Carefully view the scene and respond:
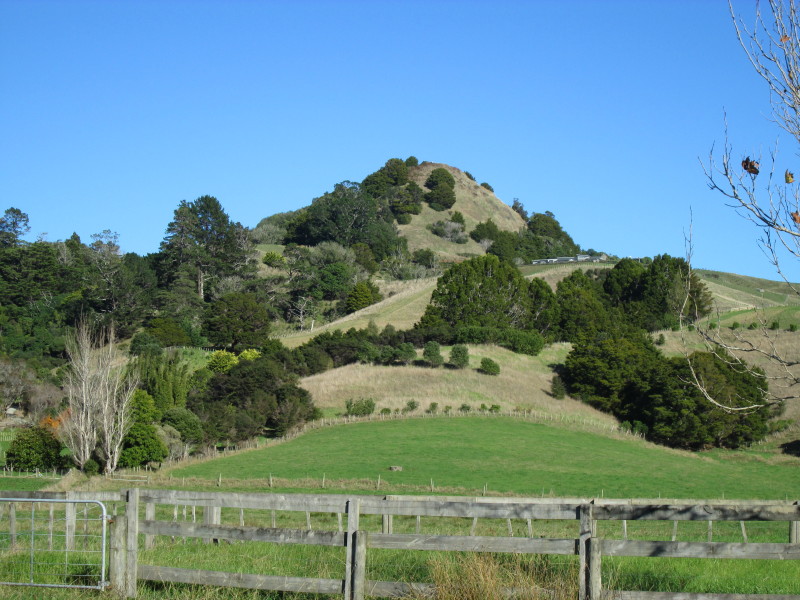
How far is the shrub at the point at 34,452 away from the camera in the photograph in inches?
1795

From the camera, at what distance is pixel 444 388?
215 ft

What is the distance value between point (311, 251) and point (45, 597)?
11319 centimetres

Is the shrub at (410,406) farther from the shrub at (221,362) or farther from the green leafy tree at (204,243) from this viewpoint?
the green leafy tree at (204,243)

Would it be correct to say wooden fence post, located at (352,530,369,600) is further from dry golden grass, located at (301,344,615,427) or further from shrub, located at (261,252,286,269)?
shrub, located at (261,252,286,269)

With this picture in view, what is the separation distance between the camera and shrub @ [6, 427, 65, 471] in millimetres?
45594

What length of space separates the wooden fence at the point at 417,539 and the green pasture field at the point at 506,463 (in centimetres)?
2810

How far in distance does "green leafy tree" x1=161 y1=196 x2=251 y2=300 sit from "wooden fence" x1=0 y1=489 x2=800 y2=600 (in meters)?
98.3

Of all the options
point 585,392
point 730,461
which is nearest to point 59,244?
point 585,392

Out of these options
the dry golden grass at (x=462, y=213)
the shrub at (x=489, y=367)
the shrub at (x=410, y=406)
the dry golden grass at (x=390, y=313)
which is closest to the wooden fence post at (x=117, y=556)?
the shrub at (x=410, y=406)

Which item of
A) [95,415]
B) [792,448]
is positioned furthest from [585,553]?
[792,448]

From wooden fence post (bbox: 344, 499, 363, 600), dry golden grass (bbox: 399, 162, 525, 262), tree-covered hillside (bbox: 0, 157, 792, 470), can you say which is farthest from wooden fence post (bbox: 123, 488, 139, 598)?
dry golden grass (bbox: 399, 162, 525, 262)

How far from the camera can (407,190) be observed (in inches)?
6718

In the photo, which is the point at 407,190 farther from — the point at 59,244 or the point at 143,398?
the point at 143,398

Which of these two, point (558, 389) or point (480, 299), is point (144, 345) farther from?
point (558, 389)
